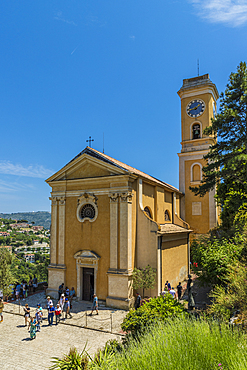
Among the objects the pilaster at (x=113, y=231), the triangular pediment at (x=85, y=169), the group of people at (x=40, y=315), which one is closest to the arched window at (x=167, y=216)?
the pilaster at (x=113, y=231)

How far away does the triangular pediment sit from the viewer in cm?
1855

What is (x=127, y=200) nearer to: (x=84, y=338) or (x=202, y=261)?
(x=202, y=261)

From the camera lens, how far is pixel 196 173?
3061cm

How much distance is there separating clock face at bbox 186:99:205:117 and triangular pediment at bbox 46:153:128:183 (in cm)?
1738

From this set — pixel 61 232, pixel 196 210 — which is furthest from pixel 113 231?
pixel 196 210

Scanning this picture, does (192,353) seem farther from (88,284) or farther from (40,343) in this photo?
(88,284)

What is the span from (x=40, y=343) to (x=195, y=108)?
2830 centimetres

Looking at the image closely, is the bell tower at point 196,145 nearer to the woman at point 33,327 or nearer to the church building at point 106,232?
the church building at point 106,232

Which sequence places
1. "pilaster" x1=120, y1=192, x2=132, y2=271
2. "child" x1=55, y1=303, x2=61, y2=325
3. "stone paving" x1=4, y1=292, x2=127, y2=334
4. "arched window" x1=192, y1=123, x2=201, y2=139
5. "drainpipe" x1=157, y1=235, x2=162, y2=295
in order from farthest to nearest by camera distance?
"arched window" x1=192, y1=123, x2=201, y2=139, "drainpipe" x1=157, y1=235, x2=162, y2=295, "pilaster" x1=120, y1=192, x2=132, y2=271, "child" x1=55, y1=303, x2=61, y2=325, "stone paving" x1=4, y1=292, x2=127, y2=334

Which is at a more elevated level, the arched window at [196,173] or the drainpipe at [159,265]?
the arched window at [196,173]

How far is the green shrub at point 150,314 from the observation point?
8805 millimetres

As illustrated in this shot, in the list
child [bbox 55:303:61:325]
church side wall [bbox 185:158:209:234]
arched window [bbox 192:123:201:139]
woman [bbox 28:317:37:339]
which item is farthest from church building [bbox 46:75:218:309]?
arched window [bbox 192:123:201:139]

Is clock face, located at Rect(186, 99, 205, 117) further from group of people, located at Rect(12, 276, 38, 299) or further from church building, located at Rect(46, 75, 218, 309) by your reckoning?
group of people, located at Rect(12, 276, 38, 299)

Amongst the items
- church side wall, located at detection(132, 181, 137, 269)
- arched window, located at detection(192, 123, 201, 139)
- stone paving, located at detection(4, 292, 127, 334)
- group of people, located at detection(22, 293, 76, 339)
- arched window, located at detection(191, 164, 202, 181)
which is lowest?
stone paving, located at detection(4, 292, 127, 334)
